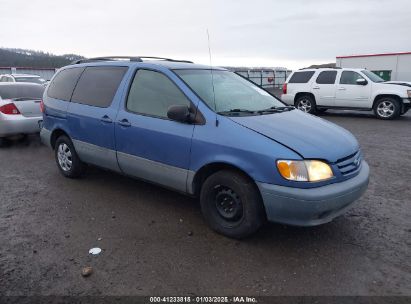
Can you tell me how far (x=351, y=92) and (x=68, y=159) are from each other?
10.6 meters

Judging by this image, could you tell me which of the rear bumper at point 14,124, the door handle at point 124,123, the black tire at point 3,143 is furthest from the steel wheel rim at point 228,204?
the black tire at point 3,143

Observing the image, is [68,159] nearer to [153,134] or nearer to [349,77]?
[153,134]

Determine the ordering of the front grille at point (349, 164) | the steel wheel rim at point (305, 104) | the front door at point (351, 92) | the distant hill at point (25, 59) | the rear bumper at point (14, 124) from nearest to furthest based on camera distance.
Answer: the front grille at point (349, 164) → the rear bumper at point (14, 124) → the front door at point (351, 92) → the steel wheel rim at point (305, 104) → the distant hill at point (25, 59)

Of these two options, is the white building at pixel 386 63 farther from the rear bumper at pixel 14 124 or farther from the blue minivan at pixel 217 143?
the blue minivan at pixel 217 143

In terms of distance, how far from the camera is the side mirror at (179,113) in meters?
3.58

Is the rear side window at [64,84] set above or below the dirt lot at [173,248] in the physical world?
above

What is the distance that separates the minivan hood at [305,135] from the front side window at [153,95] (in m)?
0.78

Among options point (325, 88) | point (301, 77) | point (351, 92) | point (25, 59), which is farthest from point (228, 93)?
point (25, 59)

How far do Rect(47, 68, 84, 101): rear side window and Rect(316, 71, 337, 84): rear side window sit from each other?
1027cm

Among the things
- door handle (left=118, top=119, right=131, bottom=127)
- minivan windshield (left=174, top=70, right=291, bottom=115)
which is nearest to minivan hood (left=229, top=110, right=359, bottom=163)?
minivan windshield (left=174, top=70, right=291, bottom=115)

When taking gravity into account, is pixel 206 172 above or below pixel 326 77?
below

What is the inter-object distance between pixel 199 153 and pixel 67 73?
311 cm

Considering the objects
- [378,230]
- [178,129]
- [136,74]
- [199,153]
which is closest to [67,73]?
[136,74]

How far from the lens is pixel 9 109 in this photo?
7.58 m
